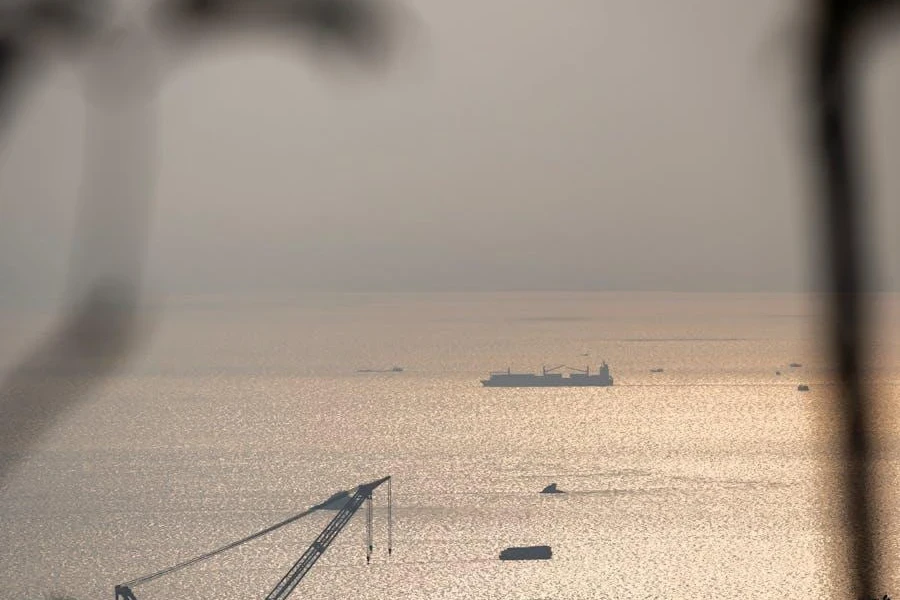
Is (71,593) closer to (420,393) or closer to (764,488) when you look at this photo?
(764,488)

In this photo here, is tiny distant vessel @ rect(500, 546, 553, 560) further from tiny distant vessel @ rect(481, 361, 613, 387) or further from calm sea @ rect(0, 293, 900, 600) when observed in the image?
tiny distant vessel @ rect(481, 361, 613, 387)

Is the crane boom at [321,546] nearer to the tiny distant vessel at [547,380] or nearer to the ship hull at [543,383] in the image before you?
the tiny distant vessel at [547,380]

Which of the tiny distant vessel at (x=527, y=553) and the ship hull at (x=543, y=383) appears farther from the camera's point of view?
the ship hull at (x=543, y=383)

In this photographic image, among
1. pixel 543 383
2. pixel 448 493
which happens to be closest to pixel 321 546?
pixel 448 493

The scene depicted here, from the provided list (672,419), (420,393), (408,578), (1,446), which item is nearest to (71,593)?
(408,578)

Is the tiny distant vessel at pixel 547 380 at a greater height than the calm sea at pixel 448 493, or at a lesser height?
greater

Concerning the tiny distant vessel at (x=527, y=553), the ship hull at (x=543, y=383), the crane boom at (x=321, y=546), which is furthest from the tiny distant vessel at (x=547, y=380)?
the crane boom at (x=321, y=546)

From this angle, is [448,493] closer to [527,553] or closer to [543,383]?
[527,553]

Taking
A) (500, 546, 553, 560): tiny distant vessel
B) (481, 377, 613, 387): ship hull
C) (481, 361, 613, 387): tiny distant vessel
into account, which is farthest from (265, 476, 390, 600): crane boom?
(481, 377, 613, 387): ship hull
